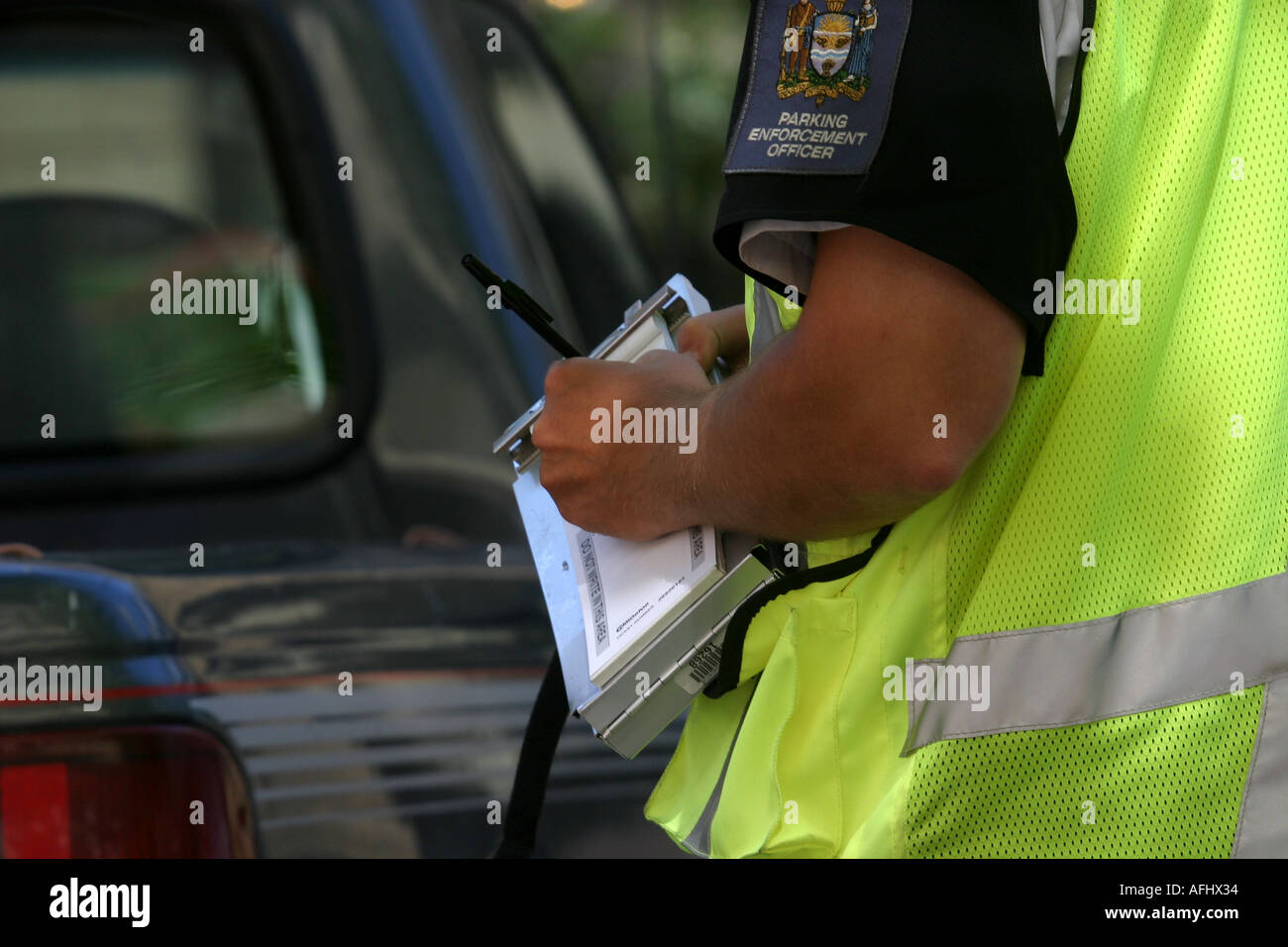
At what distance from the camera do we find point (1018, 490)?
1344 millimetres

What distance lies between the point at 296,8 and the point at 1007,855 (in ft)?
5.46

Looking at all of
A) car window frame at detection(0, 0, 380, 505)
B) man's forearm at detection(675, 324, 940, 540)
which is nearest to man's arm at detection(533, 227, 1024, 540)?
man's forearm at detection(675, 324, 940, 540)

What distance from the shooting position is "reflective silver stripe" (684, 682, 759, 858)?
4.82 feet

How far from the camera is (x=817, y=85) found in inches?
48.4

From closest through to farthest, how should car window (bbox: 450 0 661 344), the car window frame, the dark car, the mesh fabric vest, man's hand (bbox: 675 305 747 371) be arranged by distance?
the mesh fabric vest → man's hand (bbox: 675 305 747 371) → the dark car → the car window frame → car window (bbox: 450 0 661 344)

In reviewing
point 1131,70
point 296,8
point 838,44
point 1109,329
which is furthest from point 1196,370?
point 296,8

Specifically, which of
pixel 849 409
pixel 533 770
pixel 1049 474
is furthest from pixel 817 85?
pixel 533 770

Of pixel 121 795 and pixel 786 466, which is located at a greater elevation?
pixel 786 466

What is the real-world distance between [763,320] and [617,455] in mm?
200

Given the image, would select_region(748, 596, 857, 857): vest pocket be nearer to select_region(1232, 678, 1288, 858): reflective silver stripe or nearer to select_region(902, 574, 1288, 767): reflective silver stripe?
select_region(902, 574, 1288, 767): reflective silver stripe

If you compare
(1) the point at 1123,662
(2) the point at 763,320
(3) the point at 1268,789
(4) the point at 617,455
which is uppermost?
(2) the point at 763,320

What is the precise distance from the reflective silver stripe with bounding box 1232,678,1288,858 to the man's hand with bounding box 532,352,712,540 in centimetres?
53

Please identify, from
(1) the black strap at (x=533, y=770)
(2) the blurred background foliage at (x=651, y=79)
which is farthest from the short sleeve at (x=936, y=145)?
(2) the blurred background foliage at (x=651, y=79)

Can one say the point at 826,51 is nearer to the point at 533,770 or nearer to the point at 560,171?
the point at 533,770
